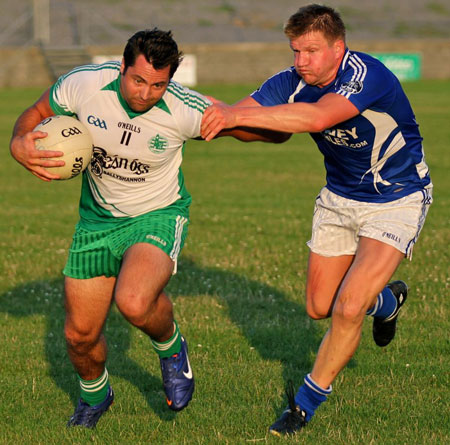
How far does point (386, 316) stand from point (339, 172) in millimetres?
1327

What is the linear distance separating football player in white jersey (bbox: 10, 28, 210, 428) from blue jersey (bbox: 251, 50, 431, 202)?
881 millimetres

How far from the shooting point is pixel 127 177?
6309mm

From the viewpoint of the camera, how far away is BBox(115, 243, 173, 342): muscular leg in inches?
228

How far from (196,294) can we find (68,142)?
402 cm

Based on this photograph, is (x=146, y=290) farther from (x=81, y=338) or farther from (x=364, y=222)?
(x=364, y=222)

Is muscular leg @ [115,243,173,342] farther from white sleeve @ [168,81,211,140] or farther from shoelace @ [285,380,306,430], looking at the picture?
shoelace @ [285,380,306,430]

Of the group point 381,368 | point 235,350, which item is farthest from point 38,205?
point 381,368

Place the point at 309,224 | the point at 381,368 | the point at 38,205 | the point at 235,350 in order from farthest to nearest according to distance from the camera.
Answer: the point at 38,205 < the point at 309,224 < the point at 235,350 < the point at 381,368

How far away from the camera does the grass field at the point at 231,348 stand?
6.07 m

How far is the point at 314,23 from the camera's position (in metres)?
6.21

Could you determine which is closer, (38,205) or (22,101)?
(38,205)

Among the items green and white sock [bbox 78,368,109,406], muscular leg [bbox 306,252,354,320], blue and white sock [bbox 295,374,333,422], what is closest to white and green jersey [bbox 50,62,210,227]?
green and white sock [bbox 78,368,109,406]

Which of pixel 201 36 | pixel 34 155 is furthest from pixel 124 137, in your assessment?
pixel 201 36

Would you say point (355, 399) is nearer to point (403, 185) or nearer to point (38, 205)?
point (403, 185)
